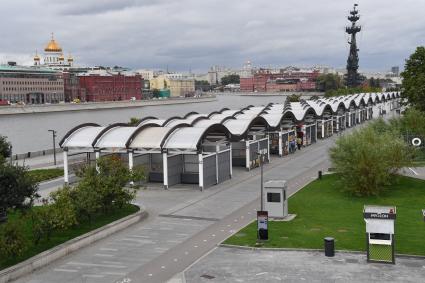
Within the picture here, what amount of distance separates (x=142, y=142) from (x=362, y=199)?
1388 centimetres

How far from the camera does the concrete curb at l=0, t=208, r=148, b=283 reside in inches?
684

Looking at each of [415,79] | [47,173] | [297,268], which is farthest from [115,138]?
[415,79]

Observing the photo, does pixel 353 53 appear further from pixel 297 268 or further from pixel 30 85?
pixel 297 268

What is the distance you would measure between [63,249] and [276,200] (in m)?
9.64

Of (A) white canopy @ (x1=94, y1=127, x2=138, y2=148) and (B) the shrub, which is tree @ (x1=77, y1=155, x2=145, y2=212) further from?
(A) white canopy @ (x1=94, y1=127, x2=138, y2=148)

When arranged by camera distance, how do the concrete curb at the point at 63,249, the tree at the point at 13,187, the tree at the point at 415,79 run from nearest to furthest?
the concrete curb at the point at 63,249
the tree at the point at 13,187
the tree at the point at 415,79

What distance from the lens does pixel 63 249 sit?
19625 millimetres

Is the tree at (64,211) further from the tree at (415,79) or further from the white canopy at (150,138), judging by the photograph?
the tree at (415,79)

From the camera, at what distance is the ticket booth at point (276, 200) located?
24484 millimetres

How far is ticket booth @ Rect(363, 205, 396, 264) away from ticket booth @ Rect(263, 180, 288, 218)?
6458 mm

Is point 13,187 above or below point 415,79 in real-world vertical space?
below

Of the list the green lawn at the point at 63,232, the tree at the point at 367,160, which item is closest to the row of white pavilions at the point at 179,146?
the tree at the point at 367,160

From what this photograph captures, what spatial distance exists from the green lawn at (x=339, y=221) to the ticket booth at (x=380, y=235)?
3.94 feet

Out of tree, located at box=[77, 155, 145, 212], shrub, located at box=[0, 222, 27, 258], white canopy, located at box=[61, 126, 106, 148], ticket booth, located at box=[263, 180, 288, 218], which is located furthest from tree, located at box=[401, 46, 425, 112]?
shrub, located at box=[0, 222, 27, 258]
